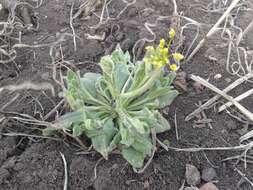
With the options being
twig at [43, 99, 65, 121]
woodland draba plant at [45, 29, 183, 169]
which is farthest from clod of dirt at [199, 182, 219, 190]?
twig at [43, 99, 65, 121]

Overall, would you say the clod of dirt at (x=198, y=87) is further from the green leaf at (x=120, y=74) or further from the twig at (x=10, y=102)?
the twig at (x=10, y=102)

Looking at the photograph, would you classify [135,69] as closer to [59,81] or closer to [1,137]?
[59,81]

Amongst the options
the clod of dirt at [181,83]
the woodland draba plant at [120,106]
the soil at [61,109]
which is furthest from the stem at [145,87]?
the clod of dirt at [181,83]

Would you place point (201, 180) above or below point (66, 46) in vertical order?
below

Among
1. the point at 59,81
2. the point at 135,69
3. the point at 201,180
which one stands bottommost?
the point at 201,180

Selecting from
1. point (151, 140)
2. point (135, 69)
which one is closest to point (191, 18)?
point (135, 69)

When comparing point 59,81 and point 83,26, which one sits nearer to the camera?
point 59,81

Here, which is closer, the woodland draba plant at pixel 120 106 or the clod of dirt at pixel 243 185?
the woodland draba plant at pixel 120 106

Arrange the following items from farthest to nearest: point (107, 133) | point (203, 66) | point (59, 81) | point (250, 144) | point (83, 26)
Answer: point (83, 26), point (203, 66), point (59, 81), point (250, 144), point (107, 133)

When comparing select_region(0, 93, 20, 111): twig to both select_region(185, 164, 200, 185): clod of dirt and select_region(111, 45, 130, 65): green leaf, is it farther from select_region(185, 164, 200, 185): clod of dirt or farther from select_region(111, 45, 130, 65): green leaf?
select_region(185, 164, 200, 185): clod of dirt
